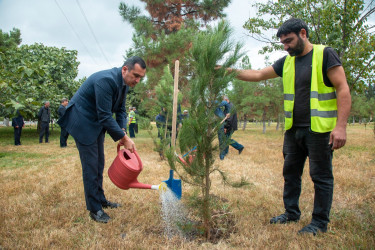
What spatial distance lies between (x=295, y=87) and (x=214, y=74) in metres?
0.87

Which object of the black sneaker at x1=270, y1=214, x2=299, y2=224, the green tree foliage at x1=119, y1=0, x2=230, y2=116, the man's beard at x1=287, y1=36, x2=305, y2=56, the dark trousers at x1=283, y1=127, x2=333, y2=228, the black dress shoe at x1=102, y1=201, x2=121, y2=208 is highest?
the green tree foliage at x1=119, y1=0, x2=230, y2=116

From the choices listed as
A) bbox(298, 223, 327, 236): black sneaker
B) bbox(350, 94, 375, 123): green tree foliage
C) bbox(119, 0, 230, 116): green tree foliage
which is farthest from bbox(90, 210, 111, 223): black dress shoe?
bbox(350, 94, 375, 123): green tree foliage

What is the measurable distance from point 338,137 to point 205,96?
1210mm

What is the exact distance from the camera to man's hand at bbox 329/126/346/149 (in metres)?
2.11

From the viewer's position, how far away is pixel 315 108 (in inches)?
88.7

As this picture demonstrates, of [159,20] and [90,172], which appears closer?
[90,172]

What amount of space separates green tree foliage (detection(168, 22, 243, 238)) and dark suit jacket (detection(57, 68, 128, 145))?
2.66 ft

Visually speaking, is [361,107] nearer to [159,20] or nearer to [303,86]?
[159,20]

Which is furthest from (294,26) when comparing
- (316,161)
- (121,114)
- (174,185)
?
(121,114)

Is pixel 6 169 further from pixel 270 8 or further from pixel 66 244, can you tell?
pixel 270 8

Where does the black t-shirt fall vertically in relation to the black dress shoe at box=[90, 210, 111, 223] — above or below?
above

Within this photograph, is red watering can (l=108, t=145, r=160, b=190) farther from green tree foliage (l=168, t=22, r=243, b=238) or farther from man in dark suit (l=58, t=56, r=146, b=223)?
green tree foliage (l=168, t=22, r=243, b=238)

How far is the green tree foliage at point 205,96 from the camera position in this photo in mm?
2164

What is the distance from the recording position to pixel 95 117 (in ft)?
8.93
